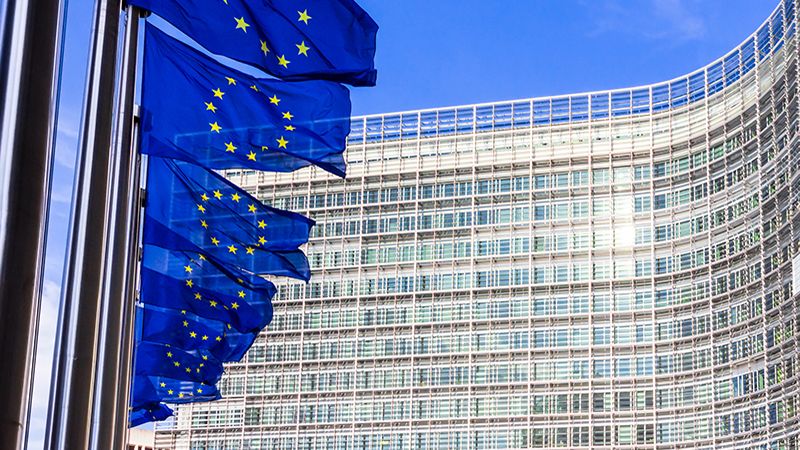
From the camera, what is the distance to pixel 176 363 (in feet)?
73.8

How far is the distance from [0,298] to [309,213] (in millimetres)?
77026

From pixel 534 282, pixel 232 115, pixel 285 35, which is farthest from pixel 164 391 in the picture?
pixel 534 282

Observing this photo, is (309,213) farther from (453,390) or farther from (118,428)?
(118,428)

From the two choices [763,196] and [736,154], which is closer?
[763,196]

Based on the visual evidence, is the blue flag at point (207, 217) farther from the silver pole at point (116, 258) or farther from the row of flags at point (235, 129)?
the silver pole at point (116, 258)

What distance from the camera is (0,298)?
8000 mm

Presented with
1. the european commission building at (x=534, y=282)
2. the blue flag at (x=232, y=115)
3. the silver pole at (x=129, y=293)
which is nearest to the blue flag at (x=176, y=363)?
the silver pole at (x=129, y=293)

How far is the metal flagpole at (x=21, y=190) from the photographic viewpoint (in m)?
8.02

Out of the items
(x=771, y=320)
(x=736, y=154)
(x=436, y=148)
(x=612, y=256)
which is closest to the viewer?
(x=771, y=320)

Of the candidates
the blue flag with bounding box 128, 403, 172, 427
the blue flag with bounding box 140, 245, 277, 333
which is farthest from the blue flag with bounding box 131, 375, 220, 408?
the blue flag with bounding box 140, 245, 277, 333

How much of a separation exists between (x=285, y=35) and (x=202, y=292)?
659cm

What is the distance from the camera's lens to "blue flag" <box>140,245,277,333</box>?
18922mm

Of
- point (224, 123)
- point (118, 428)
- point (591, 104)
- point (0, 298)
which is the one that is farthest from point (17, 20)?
point (591, 104)

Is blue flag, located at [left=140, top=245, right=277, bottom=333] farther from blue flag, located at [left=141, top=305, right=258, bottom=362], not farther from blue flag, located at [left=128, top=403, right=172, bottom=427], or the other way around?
blue flag, located at [left=128, top=403, right=172, bottom=427]
